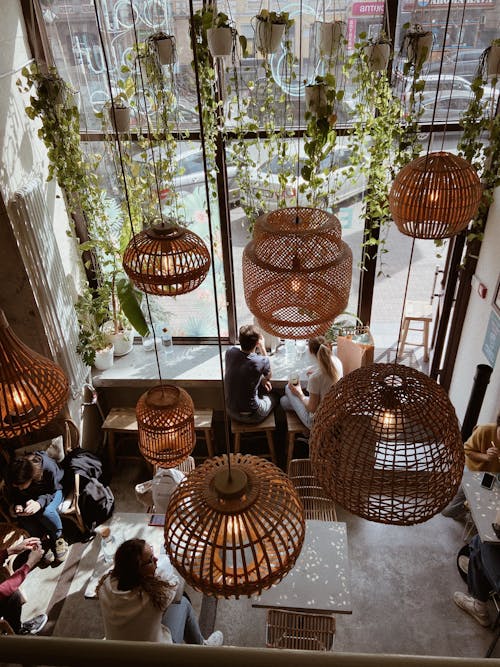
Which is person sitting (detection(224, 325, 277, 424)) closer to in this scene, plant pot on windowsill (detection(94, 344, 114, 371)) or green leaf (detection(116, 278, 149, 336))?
green leaf (detection(116, 278, 149, 336))

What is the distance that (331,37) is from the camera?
407 centimetres

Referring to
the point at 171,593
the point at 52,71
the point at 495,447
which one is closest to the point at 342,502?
the point at 171,593

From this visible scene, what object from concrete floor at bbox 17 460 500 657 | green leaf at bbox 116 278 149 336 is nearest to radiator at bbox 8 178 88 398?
green leaf at bbox 116 278 149 336

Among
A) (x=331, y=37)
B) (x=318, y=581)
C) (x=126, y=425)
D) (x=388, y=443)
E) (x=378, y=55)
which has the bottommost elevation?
(x=126, y=425)

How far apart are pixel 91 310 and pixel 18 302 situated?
811mm

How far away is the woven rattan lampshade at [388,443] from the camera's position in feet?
6.30

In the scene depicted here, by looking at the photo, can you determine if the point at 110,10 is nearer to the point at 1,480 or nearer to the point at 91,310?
the point at 91,310

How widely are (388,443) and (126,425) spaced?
3.75 meters

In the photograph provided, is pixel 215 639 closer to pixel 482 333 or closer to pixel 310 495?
pixel 310 495

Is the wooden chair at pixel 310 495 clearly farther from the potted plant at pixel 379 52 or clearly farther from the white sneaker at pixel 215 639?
the potted plant at pixel 379 52

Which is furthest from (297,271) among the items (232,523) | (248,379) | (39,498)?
(39,498)

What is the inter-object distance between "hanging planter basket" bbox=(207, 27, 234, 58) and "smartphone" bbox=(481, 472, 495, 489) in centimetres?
342

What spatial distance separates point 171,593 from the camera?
3053 millimetres

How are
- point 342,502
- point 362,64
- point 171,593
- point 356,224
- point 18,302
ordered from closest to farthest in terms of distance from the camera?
1. point 342,502
2. point 171,593
3. point 362,64
4. point 18,302
5. point 356,224
